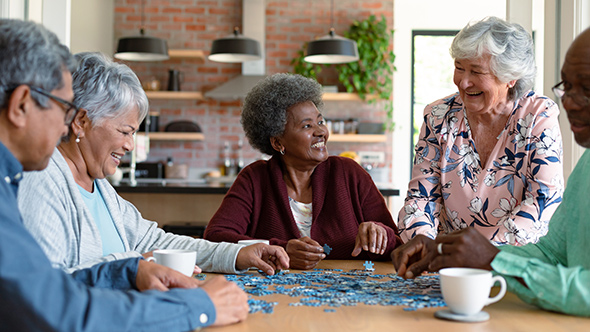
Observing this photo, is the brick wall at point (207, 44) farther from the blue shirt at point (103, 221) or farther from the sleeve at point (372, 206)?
the blue shirt at point (103, 221)

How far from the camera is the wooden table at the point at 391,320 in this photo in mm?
1207

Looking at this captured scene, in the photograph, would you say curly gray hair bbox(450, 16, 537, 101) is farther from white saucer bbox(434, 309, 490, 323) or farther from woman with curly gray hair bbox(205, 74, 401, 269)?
white saucer bbox(434, 309, 490, 323)

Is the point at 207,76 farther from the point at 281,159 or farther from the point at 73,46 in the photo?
the point at 281,159

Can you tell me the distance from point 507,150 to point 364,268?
2.29 ft

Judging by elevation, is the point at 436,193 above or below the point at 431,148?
below

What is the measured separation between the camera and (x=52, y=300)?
1.00 meters

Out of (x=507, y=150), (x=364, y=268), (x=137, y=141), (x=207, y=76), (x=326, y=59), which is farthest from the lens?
(x=207, y=76)

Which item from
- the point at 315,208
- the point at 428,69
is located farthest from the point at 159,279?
the point at 428,69

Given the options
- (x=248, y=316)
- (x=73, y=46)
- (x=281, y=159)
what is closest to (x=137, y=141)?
(x=73, y=46)

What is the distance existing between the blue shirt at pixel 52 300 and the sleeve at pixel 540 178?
1246mm

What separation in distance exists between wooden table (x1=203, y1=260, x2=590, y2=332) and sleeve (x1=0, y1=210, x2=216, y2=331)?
0.12m

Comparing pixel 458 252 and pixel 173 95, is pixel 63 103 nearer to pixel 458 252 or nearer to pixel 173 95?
pixel 458 252

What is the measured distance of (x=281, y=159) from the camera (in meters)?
2.76

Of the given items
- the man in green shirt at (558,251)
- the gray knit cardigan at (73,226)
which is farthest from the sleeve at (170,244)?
the man in green shirt at (558,251)
